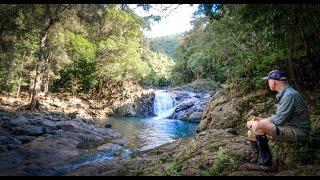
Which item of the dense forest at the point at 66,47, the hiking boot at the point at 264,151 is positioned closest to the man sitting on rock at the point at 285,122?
the hiking boot at the point at 264,151

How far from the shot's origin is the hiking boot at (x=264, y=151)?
6.15 m

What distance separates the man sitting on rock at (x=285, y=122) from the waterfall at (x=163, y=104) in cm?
2804

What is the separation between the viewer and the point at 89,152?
1214 cm

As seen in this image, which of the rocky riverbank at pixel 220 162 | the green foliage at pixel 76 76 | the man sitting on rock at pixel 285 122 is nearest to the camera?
the man sitting on rock at pixel 285 122

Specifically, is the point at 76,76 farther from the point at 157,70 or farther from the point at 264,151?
the point at 157,70

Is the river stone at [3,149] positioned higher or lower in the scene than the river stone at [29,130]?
lower

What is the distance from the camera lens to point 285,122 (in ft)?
Result: 19.7

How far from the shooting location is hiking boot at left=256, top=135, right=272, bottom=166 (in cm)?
615

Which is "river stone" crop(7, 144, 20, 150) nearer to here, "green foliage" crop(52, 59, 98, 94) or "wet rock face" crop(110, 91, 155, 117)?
"green foliage" crop(52, 59, 98, 94)

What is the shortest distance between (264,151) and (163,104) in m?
30.4

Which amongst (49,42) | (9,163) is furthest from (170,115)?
(9,163)

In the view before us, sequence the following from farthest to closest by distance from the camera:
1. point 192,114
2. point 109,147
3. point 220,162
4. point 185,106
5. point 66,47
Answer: point 185,106
point 192,114
point 66,47
point 109,147
point 220,162

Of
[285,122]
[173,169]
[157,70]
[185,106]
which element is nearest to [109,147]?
[173,169]

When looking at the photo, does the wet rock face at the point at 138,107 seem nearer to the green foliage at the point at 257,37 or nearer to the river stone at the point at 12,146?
the green foliage at the point at 257,37
